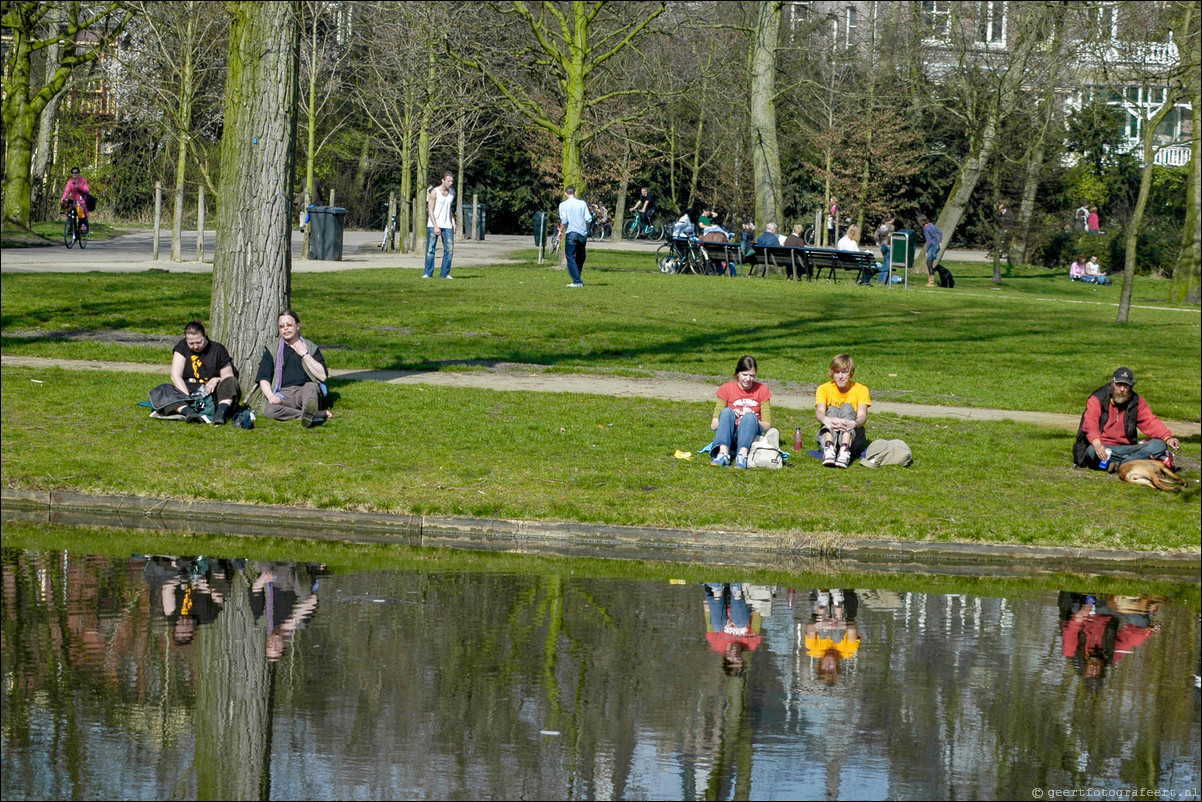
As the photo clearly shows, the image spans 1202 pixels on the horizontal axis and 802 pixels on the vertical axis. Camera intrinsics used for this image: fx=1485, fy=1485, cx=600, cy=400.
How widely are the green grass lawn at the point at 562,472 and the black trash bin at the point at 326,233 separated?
55.6 ft

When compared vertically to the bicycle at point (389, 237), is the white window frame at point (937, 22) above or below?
above

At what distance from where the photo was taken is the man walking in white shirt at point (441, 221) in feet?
84.9

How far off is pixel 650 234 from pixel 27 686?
1919 inches

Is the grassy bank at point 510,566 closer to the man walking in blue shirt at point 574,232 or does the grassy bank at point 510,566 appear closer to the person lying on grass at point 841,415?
the person lying on grass at point 841,415

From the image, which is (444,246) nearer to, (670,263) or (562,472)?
(670,263)

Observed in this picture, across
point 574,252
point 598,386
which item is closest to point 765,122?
point 574,252

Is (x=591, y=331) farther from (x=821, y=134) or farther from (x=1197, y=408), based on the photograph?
(x=821, y=134)

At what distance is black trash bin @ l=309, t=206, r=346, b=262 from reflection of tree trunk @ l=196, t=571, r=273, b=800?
24.0m

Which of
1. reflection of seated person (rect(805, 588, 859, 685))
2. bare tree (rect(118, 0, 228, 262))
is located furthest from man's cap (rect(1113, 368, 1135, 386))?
bare tree (rect(118, 0, 228, 262))

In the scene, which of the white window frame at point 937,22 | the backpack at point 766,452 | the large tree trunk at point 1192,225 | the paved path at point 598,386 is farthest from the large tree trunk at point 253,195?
the white window frame at point 937,22

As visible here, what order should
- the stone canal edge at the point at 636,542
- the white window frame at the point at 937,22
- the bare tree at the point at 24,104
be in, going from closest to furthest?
the stone canal edge at the point at 636,542 → the bare tree at the point at 24,104 → the white window frame at the point at 937,22

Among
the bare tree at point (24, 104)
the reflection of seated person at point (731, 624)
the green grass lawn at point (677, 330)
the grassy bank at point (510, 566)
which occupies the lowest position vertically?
the grassy bank at point (510, 566)

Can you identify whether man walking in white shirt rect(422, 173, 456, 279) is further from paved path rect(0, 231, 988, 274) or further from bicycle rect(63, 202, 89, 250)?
bicycle rect(63, 202, 89, 250)

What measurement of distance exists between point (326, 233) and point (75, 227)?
5.79 metres
